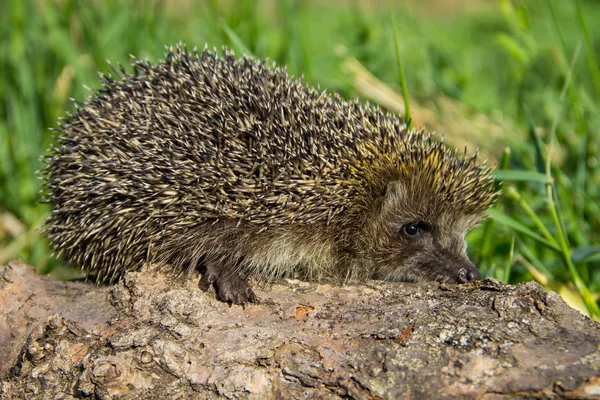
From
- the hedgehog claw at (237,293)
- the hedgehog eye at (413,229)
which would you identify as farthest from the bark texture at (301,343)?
the hedgehog eye at (413,229)

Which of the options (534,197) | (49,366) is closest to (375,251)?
(49,366)

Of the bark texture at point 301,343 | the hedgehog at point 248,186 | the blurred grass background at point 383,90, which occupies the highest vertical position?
the blurred grass background at point 383,90

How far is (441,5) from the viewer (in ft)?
50.3

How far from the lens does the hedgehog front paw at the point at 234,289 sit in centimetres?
376

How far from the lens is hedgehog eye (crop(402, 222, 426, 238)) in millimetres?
4574

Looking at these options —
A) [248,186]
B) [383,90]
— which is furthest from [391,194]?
[383,90]

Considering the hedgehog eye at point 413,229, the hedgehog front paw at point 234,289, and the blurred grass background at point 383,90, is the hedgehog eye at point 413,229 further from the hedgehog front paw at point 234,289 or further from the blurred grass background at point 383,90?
the hedgehog front paw at point 234,289

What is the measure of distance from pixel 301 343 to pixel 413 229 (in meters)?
1.57

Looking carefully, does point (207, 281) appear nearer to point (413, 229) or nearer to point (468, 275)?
point (413, 229)

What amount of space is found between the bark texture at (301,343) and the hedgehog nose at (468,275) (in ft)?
1.86

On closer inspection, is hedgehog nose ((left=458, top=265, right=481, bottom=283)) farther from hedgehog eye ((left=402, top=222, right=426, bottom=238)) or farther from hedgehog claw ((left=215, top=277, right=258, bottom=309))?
hedgehog claw ((left=215, top=277, right=258, bottom=309))

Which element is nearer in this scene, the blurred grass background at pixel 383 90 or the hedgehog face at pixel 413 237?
the hedgehog face at pixel 413 237

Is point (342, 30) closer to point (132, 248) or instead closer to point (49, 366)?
point (132, 248)

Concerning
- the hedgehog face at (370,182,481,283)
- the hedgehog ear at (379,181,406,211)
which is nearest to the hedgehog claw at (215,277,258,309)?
the hedgehog face at (370,182,481,283)
